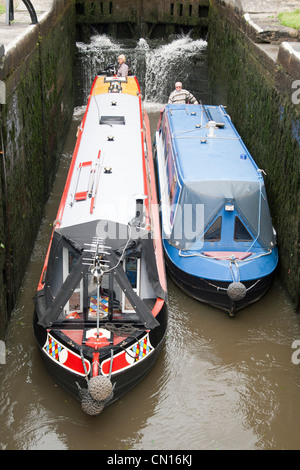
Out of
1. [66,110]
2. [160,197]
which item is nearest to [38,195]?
[160,197]

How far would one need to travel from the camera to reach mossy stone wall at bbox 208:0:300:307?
889cm

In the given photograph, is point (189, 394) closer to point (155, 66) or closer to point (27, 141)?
point (27, 141)

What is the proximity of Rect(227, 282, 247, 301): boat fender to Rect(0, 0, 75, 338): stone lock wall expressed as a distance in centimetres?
322

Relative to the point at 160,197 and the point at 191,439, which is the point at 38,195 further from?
the point at 191,439

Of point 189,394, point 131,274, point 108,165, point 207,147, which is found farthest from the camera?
point 207,147

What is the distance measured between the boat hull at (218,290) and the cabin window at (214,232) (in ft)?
2.25

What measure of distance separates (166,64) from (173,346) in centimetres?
1191

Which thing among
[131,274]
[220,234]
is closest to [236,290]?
[220,234]

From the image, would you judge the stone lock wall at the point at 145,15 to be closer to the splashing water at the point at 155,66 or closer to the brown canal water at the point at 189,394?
the splashing water at the point at 155,66

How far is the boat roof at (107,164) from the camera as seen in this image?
25.3ft

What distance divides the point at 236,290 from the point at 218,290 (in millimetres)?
398

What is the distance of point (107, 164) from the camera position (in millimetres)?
8906

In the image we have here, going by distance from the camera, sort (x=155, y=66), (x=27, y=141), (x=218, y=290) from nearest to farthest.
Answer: (x=218, y=290), (x=27, y=141), (x=155, y=66)

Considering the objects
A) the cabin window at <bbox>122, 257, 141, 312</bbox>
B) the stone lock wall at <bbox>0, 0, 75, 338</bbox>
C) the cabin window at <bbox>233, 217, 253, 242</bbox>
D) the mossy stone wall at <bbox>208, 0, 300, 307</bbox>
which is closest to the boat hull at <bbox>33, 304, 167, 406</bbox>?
the cabin window at <bbox>122, 257, 141, 312</bbox>
